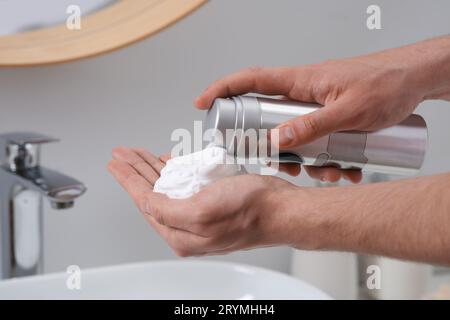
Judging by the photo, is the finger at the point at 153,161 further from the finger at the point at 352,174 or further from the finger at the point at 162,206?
the finger at the point at 352,174

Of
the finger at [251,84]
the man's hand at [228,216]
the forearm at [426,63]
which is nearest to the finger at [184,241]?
the man's hand at [228,216]

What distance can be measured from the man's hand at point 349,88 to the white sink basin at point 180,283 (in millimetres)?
185

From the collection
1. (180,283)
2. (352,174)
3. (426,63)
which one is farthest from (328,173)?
(180,283)

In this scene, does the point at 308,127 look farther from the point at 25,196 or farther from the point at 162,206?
the point at 25,196

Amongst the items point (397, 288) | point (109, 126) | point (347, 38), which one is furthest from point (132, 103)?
point (397, 288)

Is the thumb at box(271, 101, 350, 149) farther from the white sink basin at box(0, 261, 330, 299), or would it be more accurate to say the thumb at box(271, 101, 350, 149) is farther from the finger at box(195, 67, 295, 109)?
the white sink basin at box(0, 261, 330, 299)

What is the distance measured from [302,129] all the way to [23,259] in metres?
0.35

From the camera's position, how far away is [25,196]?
66cm

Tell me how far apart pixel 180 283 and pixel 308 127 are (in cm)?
33

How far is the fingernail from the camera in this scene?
0.47 m

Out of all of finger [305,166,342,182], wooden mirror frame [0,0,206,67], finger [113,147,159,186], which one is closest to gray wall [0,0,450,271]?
wooden mirror frame [0,0,206,67]

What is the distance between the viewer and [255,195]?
0.45m

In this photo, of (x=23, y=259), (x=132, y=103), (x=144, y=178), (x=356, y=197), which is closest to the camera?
(x=356, y=197)
